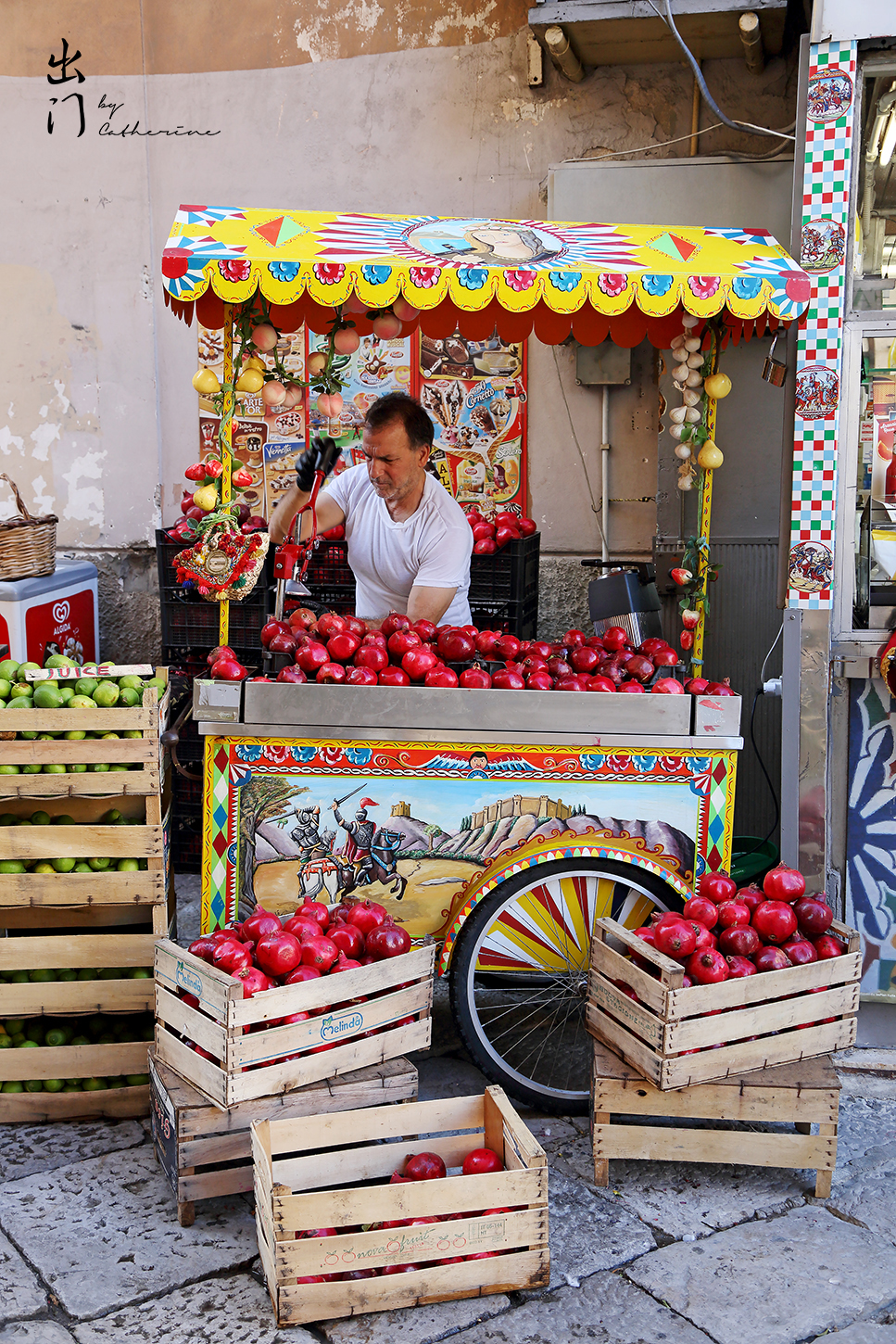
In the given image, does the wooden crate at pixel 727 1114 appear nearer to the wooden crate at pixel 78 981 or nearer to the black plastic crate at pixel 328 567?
the wooden crate at pixel 78 981

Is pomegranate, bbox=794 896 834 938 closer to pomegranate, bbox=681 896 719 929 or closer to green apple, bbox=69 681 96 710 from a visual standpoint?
pomegranate, bbox=681 896 719 929

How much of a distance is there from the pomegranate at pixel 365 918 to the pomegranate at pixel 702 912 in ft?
3.02

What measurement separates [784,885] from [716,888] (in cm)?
22

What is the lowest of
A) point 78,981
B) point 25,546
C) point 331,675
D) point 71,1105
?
point 71,1105

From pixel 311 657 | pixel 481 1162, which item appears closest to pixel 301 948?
pixel 481 1162

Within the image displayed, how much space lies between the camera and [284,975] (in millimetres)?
2973

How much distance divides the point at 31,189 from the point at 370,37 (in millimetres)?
2275

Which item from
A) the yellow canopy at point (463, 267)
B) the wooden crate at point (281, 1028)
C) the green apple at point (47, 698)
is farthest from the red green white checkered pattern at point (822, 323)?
the green apple at point (47, 698)

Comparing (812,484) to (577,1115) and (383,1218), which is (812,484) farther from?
(383,1218)

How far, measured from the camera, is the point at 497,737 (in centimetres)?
338

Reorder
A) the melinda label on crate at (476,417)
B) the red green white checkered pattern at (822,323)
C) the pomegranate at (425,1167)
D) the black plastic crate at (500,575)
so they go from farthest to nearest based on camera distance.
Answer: the melinda label on crate at (476,417) < the black plastic crate at (500,575) < the red green white checkered pattern at (822,323) < the pomegranate at (425,1167)

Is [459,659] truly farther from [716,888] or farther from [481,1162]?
[481,1162]

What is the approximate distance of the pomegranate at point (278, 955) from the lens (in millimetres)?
2965

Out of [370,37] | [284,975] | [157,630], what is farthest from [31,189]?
[284,975]
